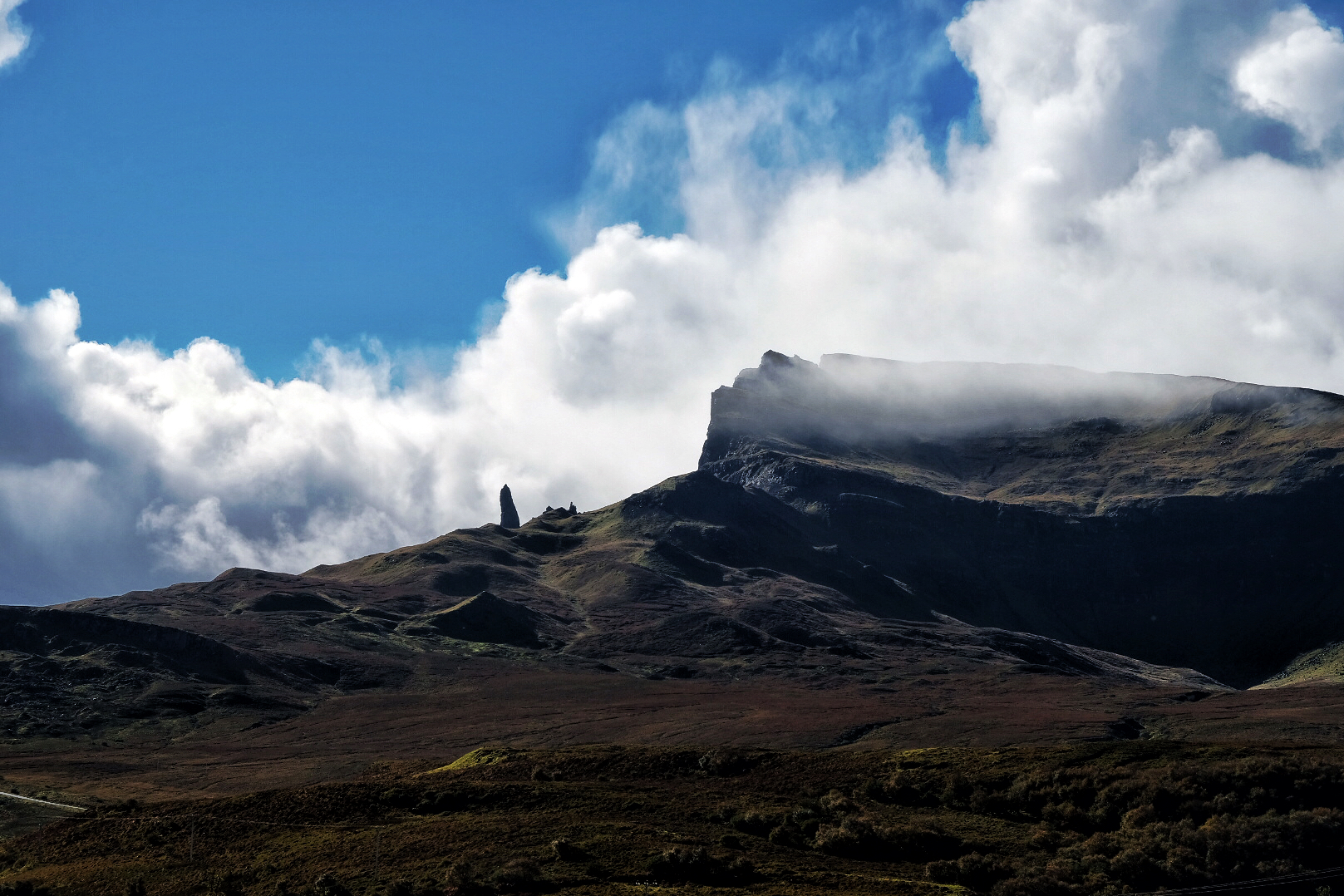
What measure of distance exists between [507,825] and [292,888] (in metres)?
11.1

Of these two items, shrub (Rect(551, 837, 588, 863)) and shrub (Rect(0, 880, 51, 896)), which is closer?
shrub (Rect(0, 880, 51, 896))

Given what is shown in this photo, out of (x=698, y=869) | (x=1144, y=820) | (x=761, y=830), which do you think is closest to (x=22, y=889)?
(x=698, y=869)

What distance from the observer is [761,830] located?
60.7 meters

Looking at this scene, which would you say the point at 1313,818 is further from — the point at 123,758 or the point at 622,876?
the point at 123,758

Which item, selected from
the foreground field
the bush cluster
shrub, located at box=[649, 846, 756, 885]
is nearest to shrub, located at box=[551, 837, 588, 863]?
the foreground field

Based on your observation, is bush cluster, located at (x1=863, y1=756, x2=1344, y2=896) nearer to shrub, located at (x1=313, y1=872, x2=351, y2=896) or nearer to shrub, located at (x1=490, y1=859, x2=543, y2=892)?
shrub, located at (x1=490, y1=859, x2=543, y2=892)

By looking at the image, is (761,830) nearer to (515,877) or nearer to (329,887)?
(515,877)

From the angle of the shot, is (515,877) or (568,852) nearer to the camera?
(515,877)

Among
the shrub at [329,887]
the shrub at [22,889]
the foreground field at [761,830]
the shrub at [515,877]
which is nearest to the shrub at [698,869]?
the foreground field at [761,830]

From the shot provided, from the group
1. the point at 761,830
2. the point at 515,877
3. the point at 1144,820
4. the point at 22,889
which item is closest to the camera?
the point at 515,877

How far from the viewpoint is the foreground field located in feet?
172

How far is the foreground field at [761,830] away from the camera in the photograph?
172 feet

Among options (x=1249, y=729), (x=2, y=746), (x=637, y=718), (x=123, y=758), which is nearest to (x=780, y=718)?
(x=637, y=718)

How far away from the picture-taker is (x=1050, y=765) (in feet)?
226
